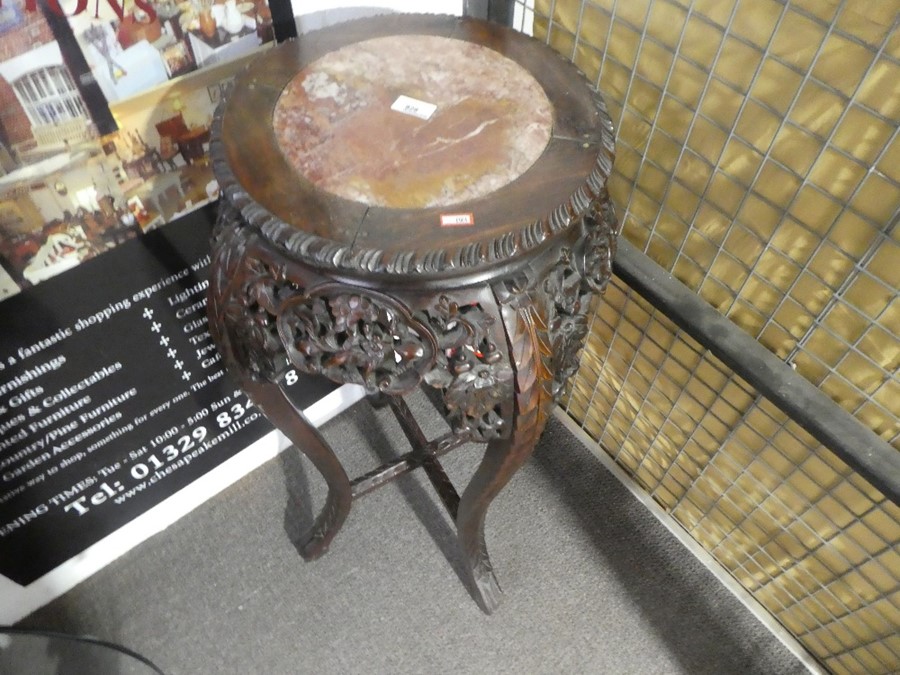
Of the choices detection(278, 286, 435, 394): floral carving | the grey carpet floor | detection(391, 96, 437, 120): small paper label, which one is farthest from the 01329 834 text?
detection(391, 96, 437, 120): small paper label

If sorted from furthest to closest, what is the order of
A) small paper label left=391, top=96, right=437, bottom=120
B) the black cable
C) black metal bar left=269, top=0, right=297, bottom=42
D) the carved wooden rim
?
1. the black cable
2. black metal bar left=269, top=0, right=297, bottom=42
3. small paper label left=391, top=96, right=437, bottom=120
4. the carved wooden rim

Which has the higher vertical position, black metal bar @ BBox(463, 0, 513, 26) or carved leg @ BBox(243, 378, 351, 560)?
black metal bar @ BBox(463, 0, 513, 26)

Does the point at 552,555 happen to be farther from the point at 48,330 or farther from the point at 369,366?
the point at 48,330

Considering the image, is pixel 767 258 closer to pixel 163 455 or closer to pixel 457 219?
pixel 457 219

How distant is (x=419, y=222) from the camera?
55 centimetres

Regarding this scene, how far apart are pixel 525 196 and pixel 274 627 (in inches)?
31.7

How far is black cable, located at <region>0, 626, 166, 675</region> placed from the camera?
987 mm

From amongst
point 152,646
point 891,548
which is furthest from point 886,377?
point 152,646

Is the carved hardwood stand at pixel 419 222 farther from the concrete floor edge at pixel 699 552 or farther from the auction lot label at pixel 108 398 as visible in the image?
the concrete floor edge at pixel 699 552

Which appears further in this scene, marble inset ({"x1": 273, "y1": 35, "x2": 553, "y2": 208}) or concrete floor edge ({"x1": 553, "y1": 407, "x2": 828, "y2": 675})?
concrete floor edge ({"x1": 553, "y1": 407, "x2": 828, "y2": 675})

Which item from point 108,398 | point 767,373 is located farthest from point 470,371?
point 108,398

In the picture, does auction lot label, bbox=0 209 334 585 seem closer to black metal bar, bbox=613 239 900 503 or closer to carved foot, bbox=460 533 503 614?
carved foot, bbox=460 533 503 614

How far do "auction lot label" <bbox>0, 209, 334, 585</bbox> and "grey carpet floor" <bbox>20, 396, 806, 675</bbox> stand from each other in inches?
4.5

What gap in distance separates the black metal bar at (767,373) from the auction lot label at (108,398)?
55 centimetres
